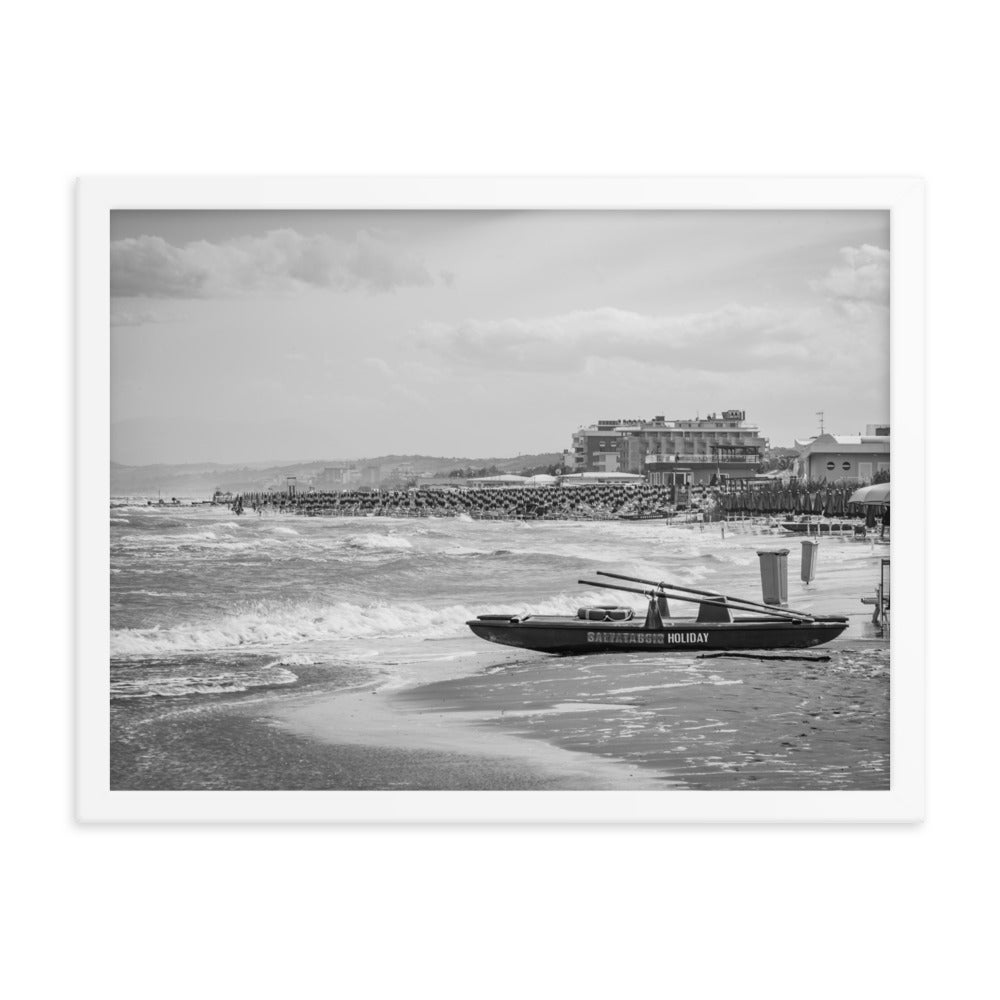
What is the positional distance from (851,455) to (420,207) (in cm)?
168

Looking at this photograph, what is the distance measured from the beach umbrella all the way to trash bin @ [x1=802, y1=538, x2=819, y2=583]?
0.20 metres

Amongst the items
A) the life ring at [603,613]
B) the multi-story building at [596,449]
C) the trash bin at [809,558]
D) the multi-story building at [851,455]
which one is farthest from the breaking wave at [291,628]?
the multi-story building at [851,455]

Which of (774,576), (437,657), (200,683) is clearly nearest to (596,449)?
(774,576)

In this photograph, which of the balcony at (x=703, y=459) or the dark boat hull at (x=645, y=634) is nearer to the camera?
the balcony at (x=703, y=459)

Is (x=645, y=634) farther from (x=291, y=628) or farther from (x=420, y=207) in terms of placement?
(x=420, y=207)

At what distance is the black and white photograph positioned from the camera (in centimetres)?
375

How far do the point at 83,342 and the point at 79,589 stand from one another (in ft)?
2.73

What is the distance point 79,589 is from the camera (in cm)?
375

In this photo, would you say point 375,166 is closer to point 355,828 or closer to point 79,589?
point 79,589

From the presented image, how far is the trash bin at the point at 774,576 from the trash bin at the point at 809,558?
61mm

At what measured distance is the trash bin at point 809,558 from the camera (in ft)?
12.7

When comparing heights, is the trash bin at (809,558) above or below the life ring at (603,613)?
above

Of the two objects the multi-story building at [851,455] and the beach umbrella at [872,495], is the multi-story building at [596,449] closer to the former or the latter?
the multi-story building at [851,455]

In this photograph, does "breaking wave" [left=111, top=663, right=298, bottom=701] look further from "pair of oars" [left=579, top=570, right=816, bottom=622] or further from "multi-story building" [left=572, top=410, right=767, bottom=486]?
"multi-story building" [left=572, top=410, right=767, bottom=486]
